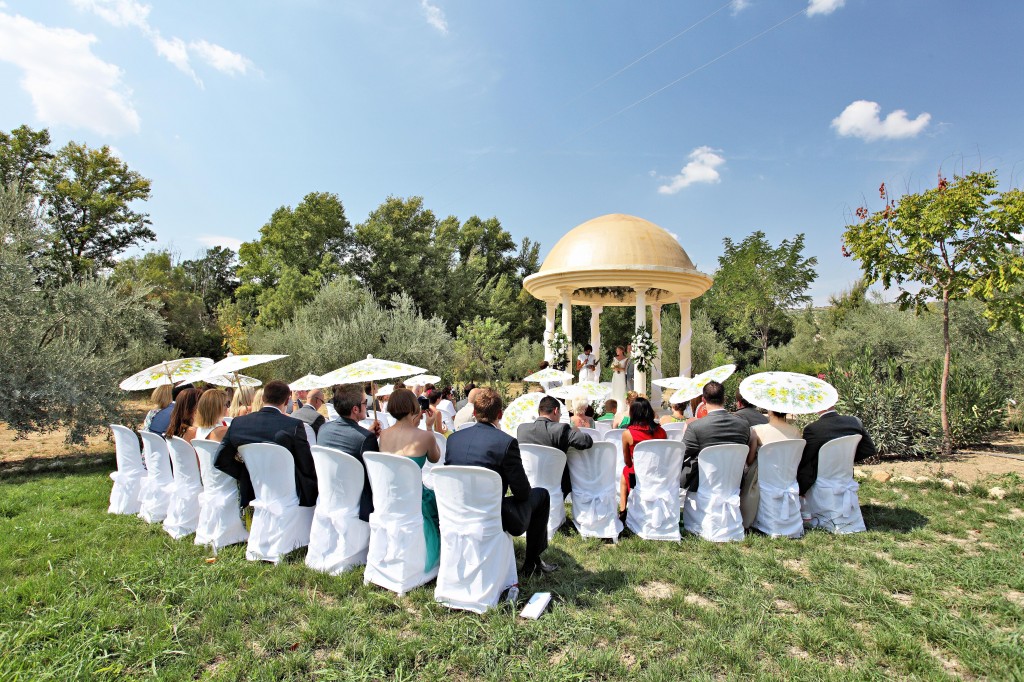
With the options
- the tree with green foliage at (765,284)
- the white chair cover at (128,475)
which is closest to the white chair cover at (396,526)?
the white chair cover at (128,475)

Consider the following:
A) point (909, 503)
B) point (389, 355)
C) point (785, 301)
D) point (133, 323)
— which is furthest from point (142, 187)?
point (909, 503)

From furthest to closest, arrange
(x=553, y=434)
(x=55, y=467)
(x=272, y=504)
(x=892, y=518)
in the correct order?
(x=55, y=467) < (x=892, y=518) < (x=553, y=434) < (x=272, y=504)

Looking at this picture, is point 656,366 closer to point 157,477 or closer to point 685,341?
point 685,341

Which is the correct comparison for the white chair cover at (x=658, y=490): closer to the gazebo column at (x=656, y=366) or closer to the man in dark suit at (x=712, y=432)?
the man in dark suit at (x=712, y=432)

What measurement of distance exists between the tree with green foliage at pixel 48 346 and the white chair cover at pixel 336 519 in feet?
26.8

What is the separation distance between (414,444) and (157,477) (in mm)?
3342

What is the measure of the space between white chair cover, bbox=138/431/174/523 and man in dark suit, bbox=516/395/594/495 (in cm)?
369

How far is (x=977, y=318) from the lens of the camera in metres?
13.7

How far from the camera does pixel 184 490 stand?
5273 millimetres

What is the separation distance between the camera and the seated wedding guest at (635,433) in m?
5.54

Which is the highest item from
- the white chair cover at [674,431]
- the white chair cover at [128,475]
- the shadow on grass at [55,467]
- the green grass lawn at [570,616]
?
the white chair cover at [674,431]

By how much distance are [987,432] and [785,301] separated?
1213 centimetres

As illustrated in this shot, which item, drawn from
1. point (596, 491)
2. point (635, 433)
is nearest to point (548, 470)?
point (596, 491)

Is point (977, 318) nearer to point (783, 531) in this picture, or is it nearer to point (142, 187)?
point (783, 531)
